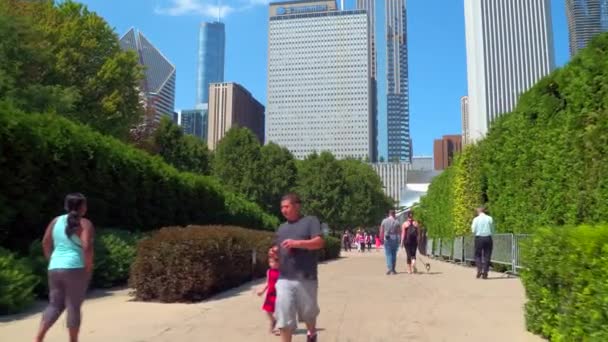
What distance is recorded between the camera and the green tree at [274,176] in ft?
174

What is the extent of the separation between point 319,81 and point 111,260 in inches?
6084

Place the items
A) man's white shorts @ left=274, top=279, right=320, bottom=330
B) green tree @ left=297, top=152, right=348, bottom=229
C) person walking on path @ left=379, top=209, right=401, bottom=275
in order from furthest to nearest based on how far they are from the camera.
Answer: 1. green tree @ left=297, top=152, right=348, bottom=229
2. person walking on path @ left=379, top=209, right=401, bottom=275
3. man's white shorts @ left=274, top=279, right=320, bottom=330

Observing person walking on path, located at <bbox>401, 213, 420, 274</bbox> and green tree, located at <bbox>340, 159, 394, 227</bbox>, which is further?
green tree, located at <bbox>340, 159, 394, 227</bbox>

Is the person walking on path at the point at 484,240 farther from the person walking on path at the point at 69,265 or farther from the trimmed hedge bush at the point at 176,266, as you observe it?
the person walking on path at the point at 69,265

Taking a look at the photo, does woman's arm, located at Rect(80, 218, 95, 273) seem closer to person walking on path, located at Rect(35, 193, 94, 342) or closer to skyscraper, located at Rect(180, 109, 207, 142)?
person walking on path, located at Rect(35, 193, 94, 342)

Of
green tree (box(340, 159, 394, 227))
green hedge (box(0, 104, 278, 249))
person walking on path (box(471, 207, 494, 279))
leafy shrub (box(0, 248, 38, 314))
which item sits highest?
green tree (box(340, 159, 394, 227))

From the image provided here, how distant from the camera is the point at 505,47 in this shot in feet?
343

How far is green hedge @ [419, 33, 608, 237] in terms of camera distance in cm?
1040

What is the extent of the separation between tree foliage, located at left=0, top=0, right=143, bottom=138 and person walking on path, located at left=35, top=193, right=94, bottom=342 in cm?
2121

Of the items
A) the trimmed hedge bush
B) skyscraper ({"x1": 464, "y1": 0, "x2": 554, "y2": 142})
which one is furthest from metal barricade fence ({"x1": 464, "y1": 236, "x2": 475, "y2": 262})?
skyscraper ({"x1": 464, "y1": 0, "x2": 554, "y2": 142})

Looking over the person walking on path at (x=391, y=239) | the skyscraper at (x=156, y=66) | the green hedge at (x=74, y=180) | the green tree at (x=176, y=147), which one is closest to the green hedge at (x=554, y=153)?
the person walking on path at (x=391, y=239)

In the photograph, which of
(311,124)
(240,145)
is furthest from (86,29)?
(311,124)

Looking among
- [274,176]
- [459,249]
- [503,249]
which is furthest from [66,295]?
[274,176]

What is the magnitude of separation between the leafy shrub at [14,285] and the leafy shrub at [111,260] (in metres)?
2.50
